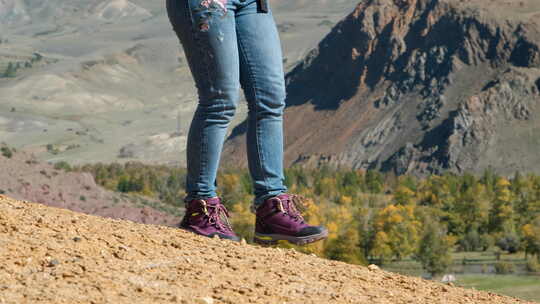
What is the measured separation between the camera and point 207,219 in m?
6.41

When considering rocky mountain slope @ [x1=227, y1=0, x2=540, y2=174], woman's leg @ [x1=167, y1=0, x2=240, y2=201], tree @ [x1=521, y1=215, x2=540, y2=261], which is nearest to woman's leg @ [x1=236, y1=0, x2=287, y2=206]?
woman's leg @ [x1=167, y1=0, x2=240, y2=201]

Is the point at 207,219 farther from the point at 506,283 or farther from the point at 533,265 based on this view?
the point at 533,265

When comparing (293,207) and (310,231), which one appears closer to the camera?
(310,231)

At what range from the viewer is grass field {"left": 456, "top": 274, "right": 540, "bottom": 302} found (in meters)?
56.5

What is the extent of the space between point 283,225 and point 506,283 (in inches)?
2313

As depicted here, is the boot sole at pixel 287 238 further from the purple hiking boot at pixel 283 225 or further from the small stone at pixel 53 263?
the small stone at pixel 53 263

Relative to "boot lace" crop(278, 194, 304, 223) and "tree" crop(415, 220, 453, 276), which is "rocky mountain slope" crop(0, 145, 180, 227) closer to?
"tree" crop(415, 220, 453, 276)

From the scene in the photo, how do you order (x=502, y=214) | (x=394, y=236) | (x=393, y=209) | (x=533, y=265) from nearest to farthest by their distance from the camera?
(x=533, y=265) → (x=394, y=236) → (x=393, y=209) → (x=502, y=214)

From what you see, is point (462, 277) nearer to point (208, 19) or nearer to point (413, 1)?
point (208, 19)

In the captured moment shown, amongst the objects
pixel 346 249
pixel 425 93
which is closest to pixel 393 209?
pixel 346 249

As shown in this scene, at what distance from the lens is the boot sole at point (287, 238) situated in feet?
20.8

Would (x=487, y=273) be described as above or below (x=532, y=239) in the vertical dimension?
above

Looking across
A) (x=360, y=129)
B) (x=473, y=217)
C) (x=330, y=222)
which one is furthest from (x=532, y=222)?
(x=360, y=129)

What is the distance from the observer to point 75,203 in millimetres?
58625
